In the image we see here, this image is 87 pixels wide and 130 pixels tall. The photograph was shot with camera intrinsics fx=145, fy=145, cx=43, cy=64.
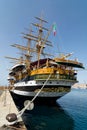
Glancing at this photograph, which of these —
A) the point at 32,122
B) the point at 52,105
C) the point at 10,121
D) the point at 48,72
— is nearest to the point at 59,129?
the point at 32,122

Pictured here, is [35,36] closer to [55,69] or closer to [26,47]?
[26,47]

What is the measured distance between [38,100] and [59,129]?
13657mm

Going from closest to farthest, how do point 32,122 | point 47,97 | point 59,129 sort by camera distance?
1. point 59,129
2. point 32,122
3. point 47,97

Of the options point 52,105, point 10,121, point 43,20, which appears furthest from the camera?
point 43,20

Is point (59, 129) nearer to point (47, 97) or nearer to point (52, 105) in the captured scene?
point (47, 97)

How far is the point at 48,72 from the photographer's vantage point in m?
26.7

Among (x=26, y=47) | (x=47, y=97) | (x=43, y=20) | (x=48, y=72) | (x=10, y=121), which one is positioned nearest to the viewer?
(x=10, y=121)

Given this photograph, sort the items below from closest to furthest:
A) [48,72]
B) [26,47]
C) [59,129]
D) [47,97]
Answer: [59,129] → [48,72] → [47,97] → [26,47]

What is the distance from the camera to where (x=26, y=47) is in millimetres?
50875

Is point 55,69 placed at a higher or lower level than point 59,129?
higher

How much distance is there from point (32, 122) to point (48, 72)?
10.6 metres

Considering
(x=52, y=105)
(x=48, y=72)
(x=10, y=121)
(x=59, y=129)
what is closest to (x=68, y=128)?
(x=59, y=129)

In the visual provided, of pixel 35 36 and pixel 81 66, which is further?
pixel 35 36

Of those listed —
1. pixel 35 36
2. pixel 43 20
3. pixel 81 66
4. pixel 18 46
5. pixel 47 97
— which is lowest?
pixel 47 97
